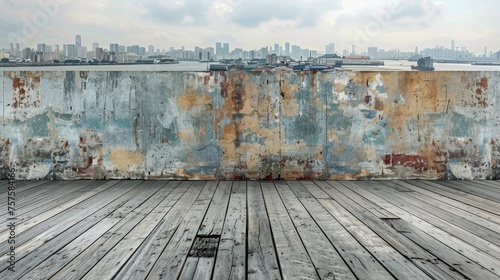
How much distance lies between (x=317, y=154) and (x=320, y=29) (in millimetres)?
3132

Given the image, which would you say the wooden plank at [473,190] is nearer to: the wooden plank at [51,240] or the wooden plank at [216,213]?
the wooden plank at [216,213]

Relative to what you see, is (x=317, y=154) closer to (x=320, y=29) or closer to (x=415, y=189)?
(x=415, y=189)

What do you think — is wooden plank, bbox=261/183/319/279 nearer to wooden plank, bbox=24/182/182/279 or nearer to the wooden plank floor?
the wooden plank floor

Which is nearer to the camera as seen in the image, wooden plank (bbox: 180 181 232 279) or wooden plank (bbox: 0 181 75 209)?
wooden plank (bbox: 180 181 232 279)

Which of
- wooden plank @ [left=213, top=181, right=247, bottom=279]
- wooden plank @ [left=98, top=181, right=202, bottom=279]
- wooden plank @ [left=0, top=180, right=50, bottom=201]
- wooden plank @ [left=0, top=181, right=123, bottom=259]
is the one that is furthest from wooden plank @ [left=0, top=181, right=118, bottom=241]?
wooden plank @ [left=213, top=181, right=247, bottom=279]

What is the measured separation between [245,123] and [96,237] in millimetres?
2387

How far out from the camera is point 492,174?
427 centimetres

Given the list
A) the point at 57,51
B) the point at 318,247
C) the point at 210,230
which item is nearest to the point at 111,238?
the point at 210,230

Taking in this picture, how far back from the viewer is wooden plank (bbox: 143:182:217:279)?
5.38ft

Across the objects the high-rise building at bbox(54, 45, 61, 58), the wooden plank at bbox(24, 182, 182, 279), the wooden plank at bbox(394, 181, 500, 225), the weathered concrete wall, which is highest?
the high-rise building at bbox(54, 45, 61, 58)

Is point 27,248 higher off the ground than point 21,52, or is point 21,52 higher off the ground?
point 21,52

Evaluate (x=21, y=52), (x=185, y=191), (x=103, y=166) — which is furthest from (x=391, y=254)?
(x=21, y=52)

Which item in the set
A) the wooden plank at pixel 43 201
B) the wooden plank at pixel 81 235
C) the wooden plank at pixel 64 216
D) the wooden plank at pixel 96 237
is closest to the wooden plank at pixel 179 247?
the wooden plank at pixel 96 237

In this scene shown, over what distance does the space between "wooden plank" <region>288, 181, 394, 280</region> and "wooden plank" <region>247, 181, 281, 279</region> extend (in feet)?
1.22
